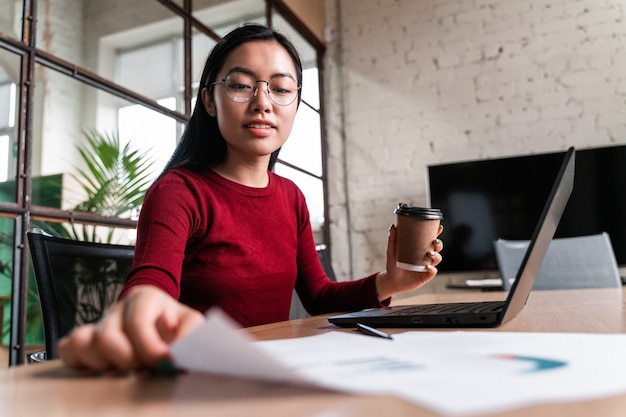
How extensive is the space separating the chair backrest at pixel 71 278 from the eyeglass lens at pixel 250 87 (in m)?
0.36

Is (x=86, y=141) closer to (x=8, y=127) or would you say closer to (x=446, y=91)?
(x=8, y=127)

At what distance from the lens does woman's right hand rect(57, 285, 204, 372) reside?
31 cm

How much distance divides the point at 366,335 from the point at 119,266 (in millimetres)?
630

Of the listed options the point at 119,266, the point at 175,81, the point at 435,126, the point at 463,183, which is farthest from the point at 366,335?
the point at 435,126

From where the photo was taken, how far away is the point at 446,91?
11.4ft

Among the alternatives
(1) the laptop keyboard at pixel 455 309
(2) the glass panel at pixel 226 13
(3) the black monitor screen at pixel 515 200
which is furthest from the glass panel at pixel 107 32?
(3) the black monitor screen at pixel 515 200

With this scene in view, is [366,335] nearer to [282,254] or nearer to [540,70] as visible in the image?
[282,254]

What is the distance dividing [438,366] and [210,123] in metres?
0.81

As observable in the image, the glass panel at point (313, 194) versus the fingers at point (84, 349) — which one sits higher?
the glass panel at point (313, 194)

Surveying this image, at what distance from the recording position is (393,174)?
356 centimetres

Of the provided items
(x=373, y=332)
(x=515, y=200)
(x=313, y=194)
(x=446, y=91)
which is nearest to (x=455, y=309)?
(x=373, y=332)

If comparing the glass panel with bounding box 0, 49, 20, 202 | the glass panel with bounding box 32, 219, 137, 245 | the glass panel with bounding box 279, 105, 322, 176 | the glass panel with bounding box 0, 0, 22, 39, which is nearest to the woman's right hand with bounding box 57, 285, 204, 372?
the glass panel with bounding box 32, 219, 137, 245

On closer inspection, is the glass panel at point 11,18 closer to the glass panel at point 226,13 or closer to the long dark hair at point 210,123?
the long dark hair at point 210,123

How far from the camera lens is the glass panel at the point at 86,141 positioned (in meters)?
1.63
